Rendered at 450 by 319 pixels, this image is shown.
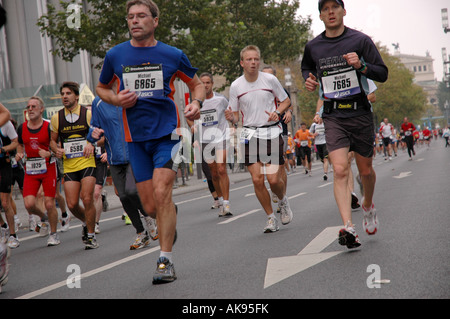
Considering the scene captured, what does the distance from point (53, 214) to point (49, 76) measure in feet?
71.3

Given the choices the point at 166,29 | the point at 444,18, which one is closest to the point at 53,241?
the point at 166,29

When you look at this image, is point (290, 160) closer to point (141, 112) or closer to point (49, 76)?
point (49, 76)

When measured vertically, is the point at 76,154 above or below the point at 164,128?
below

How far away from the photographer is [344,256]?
18.6 ft

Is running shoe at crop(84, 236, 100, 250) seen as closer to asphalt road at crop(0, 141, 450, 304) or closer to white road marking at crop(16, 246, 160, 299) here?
asphalt road at crop(0, 141, 450, 304)

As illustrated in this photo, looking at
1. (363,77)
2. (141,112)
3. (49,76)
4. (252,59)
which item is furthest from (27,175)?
(49,76)

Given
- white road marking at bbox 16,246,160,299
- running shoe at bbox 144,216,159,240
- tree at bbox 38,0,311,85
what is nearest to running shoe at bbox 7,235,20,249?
running shoe at bbox 144,216,159,240

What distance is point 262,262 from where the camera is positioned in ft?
19.0

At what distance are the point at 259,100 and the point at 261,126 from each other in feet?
1.06

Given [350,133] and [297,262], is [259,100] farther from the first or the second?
[297,262]

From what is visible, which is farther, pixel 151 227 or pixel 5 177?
pixel 5 177

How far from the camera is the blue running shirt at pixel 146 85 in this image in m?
5.45

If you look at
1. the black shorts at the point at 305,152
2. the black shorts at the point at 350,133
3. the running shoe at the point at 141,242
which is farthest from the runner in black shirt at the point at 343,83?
the black shorts at the point at 305,152
